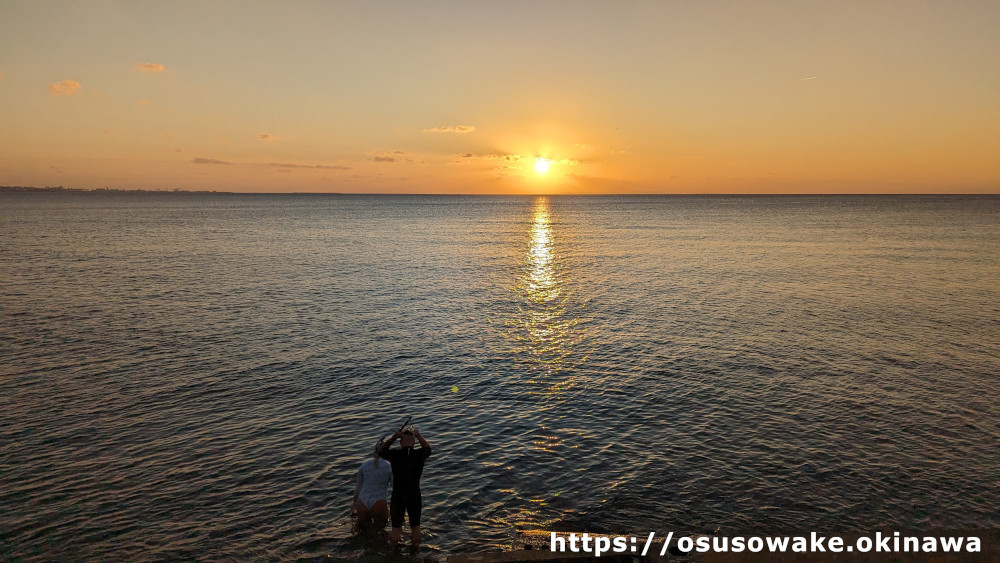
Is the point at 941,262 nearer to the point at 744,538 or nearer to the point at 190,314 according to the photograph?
the point at 744,538

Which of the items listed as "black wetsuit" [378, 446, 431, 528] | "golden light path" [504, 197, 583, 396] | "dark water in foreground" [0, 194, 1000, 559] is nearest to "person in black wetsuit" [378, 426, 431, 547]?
"black wetsuit" [378, 446, 431, 528]

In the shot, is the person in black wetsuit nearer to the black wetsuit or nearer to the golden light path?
the black wetsuit

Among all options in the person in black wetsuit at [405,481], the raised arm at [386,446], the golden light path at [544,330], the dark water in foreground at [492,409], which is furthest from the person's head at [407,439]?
the golden light path at [544,330]

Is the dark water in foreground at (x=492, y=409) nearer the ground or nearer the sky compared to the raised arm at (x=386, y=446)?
nearer the ground

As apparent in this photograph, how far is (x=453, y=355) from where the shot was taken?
1216 inches

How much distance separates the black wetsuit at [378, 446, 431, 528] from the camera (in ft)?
43.3

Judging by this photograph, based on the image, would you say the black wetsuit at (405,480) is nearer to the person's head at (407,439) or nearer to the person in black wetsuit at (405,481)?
the person in black wetsuit at (405,481)

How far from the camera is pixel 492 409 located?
22.7 meters

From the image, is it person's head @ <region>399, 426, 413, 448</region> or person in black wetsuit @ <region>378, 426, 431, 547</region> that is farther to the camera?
person in black wetsuit @ <region>378, 426, 431, 547</region>

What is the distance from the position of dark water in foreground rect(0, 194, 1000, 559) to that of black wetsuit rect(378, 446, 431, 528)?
1095mm

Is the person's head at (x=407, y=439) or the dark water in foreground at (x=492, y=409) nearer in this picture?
the person's head at (x=407, y=439)

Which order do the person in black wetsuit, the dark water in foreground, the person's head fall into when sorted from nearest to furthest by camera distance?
the person's head < the person in black wetsuit < the dark water in foreground

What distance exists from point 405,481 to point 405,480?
24 millimetres

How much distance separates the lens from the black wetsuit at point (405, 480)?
13188 millimetres
